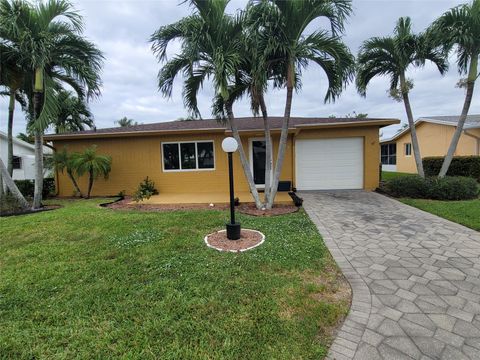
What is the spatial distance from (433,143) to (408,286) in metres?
19.3

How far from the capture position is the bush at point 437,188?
8.15 metres

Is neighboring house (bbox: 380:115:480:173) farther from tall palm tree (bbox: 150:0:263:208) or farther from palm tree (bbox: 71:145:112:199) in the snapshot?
palm tree (bbox: 71:145:112:199)

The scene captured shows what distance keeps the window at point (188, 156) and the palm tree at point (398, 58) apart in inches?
258

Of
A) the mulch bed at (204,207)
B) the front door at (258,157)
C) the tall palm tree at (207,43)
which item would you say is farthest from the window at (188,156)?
the tall palm tree at (207,43)

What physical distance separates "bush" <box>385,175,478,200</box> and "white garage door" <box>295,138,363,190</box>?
72.5 inches

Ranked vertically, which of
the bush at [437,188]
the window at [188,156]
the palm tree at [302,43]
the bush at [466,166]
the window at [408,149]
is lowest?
the bush at [437,188]

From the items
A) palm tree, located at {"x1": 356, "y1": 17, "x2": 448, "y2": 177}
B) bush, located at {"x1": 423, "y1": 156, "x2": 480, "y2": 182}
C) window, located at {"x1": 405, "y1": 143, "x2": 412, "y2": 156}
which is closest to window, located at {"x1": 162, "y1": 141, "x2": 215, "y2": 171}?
palm tree, located at {"x1": 356, "y1": 17, "x2": 448, "y2": 177}

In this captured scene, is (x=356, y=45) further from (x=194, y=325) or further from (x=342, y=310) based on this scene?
(x=194, y=325)

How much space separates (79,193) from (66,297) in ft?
30.9

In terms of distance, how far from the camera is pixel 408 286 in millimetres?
3033

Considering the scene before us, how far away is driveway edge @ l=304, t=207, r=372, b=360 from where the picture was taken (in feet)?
6.81

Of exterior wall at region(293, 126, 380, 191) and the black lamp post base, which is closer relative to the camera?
the black lamp post base

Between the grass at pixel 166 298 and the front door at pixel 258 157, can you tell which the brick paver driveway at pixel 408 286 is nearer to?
the grass at pixel 166 298

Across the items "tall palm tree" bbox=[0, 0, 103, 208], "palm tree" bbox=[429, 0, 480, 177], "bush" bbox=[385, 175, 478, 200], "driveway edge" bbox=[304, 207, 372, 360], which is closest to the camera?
"driveway edge" bbox=[304, 207, 372, 360]
